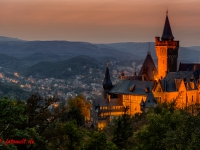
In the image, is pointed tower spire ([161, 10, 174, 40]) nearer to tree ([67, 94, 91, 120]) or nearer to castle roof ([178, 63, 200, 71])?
castle roof ([178, 63, 200, 71])

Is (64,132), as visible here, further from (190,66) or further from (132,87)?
(190,66)

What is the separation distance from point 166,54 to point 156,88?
16.2m

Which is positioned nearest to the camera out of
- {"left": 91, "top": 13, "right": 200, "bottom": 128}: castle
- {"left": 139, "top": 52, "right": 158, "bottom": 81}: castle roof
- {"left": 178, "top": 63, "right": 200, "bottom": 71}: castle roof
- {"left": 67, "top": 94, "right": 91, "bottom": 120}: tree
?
{"left": 91, "top": 13, "right": 200, "bottom": 128}: castle

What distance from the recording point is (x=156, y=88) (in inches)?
2744

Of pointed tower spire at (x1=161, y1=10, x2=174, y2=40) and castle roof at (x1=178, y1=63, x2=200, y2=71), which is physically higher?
pointed tower spire at (x1=161, y1=10, x2=174, y2=40)

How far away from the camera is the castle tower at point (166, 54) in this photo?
273ft

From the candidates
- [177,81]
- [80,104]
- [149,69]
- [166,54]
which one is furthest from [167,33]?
[80,104]

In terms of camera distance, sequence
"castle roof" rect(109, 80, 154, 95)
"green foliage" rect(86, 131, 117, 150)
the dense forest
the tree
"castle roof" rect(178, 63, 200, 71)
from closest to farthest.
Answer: the dense forest → "green foliage" rect(86, 131, 117, 150) → "castle roof" rect(178, 63, 200, 71) → "castle roof" rect(109, 80, 154, 95) → the tree

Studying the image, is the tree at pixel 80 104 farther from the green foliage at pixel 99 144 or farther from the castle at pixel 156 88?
the green foliage at pixel 99 144

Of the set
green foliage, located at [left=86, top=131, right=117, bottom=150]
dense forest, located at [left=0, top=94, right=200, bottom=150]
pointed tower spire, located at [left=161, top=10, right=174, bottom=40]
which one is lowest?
green foliage, located at [left=86, top=131, right=117, bottom=150]

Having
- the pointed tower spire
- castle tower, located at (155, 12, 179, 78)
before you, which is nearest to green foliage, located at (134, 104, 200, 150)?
castle tower, located at (155, 12, 179, 78)

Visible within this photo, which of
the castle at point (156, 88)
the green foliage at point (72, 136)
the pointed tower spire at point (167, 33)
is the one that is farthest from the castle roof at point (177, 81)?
the green foliage at point (72, 136)

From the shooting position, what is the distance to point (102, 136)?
91.4 ft

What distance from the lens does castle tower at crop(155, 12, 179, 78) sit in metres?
83.1
